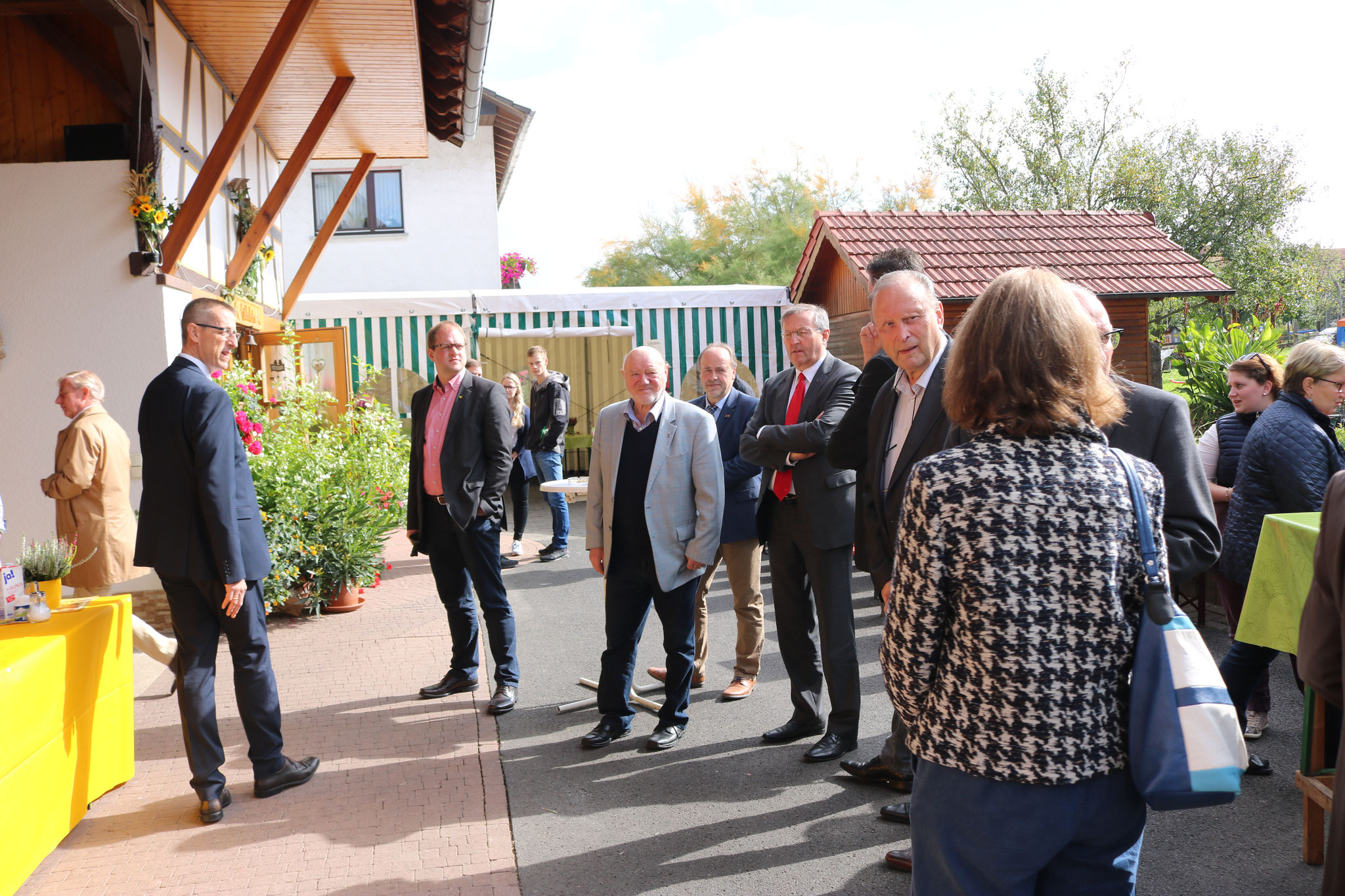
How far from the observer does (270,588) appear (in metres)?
6.87

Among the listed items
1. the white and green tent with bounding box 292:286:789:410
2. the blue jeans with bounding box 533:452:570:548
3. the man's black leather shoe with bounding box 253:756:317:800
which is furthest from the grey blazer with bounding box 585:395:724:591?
the white and green tent with bounding box 292:286:789:410

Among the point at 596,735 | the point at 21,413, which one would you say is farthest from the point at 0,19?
the point at 596,735

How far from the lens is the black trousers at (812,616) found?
434cm

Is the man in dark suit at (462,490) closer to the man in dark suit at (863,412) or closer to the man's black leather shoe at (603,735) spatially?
the man's black leather shoe at (603,735)

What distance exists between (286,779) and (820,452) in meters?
2.73

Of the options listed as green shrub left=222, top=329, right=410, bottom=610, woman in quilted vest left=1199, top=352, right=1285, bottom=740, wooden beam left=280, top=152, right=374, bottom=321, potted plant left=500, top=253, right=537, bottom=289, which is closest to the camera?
woman in quilted vest left=1199, top=352, right=1285, bottom=740

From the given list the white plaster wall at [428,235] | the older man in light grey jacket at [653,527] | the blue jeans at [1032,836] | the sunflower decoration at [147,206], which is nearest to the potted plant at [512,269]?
the white plaster wall at [428,235]

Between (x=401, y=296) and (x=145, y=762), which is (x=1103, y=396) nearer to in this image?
(x=145, y=762)

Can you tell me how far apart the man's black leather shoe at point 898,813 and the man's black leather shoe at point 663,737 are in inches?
46.9

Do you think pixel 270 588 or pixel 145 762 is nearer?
pixel 145 762

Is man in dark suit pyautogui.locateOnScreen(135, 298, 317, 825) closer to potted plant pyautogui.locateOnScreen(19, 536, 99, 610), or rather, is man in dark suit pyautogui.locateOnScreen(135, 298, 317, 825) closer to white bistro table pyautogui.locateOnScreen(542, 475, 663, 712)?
potted plant pyautogui.locateOnScreen(19, 536, 99, 610)

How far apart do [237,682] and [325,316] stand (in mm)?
→ 11111

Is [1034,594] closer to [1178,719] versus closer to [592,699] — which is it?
[1178,719]

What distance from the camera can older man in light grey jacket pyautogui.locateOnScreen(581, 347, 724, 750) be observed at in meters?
4.54
